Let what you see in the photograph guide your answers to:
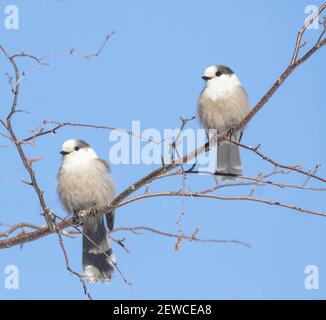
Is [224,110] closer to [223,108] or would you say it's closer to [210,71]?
[223,108]

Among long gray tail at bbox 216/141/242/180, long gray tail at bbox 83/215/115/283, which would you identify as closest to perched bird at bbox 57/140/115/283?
long gray tail at bbox 83/215/115/283

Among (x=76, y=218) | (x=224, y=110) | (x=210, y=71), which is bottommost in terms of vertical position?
(x=76, y=218)

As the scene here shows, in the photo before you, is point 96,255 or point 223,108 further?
point 223,108

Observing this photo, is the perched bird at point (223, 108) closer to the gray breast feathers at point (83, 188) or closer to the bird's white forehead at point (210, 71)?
the bird's white forehead at point (210, 71)

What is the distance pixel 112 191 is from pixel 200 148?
166cm

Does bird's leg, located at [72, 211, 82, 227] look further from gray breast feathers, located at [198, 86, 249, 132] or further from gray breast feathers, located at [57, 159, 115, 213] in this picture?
gray breast feathers, located at [198, 86, 249, 132]

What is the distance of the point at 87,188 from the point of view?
4.58 m

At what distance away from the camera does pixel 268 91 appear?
288cm

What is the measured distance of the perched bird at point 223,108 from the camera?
183 inches

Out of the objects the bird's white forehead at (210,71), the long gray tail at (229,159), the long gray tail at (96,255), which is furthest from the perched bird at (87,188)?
the bird's white forehead at (210,71)

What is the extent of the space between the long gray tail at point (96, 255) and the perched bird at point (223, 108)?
98 centimetres

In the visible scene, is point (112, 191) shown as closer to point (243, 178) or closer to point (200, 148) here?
point (200, 148)

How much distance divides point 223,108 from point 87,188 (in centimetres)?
118

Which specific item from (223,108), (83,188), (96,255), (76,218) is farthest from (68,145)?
(223,108)
